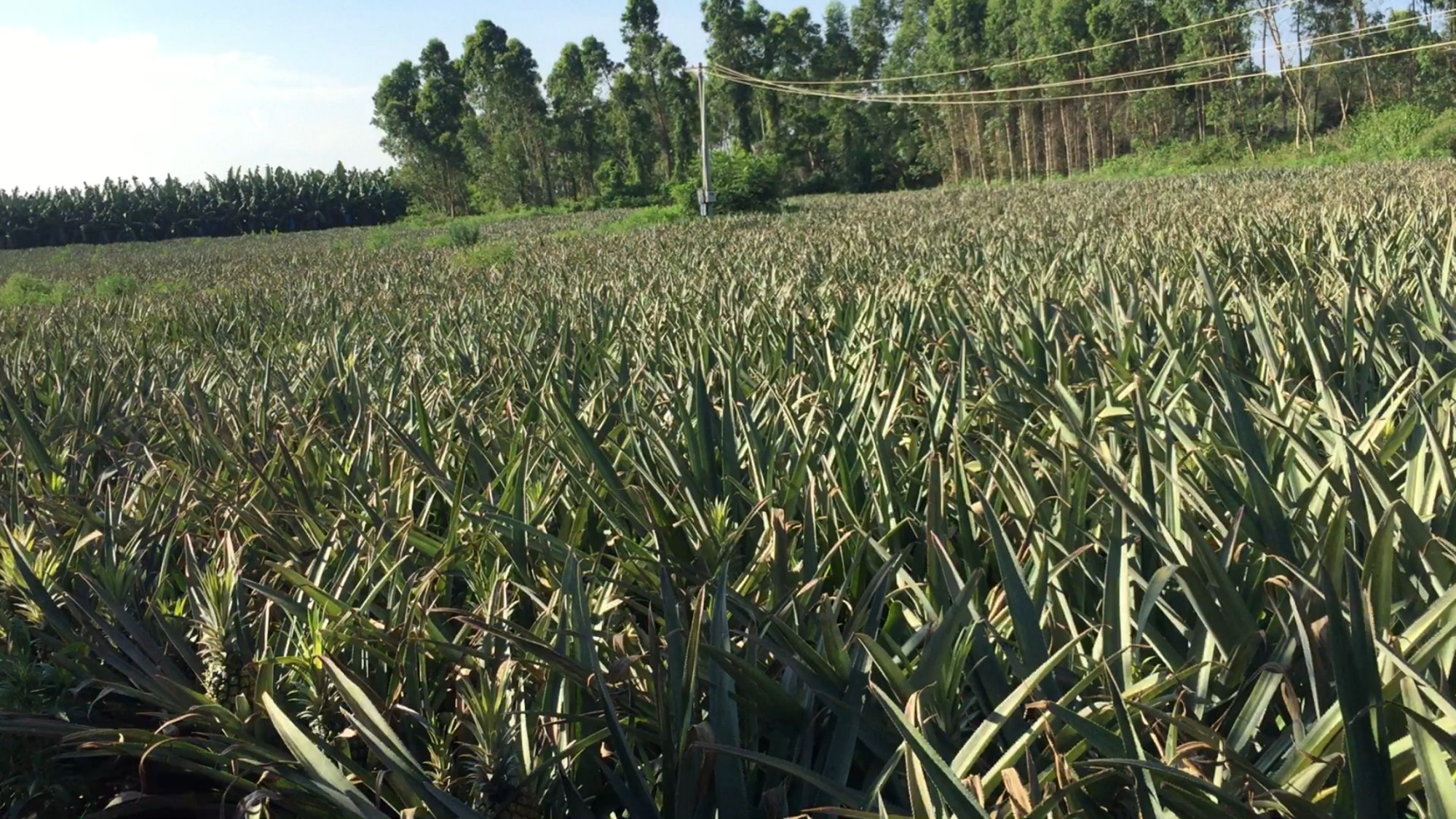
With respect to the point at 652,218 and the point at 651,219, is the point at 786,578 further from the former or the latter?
the point at 652,218

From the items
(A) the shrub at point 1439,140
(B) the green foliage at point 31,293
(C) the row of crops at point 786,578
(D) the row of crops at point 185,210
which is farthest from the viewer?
(D) the row of crops at point 185,210

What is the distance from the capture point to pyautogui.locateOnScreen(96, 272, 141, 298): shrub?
1057cm

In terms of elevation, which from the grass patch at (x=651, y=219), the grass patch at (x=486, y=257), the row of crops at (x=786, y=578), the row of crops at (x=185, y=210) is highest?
the row of crops at (x=185, y=210)

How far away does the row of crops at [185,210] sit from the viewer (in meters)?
43.9

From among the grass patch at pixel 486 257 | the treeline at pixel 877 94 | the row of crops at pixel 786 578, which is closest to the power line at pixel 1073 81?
the treeline at pixel 877 94

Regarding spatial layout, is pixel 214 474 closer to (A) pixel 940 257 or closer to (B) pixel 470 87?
(A) pixel 940 257

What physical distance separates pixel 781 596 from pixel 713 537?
255 mm

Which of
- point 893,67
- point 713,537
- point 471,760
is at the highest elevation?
point 893,67

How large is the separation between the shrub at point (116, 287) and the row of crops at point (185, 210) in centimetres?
3608

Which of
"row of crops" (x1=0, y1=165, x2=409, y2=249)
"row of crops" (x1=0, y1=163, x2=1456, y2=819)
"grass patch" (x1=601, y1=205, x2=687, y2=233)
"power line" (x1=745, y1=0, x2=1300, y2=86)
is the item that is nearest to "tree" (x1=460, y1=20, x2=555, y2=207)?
"row of crops" (x1=0, y1=165, x2=409, y2=249)

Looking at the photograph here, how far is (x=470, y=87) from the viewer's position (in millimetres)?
66062

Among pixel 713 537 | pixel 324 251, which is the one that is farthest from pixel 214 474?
pixel 324 251

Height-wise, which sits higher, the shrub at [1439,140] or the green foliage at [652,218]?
the green foliage at [652,218]

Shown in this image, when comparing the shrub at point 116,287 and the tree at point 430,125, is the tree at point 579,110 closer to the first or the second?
the tree at point 430,125
